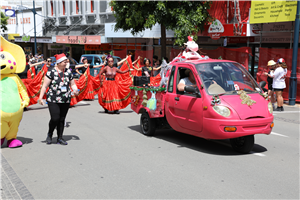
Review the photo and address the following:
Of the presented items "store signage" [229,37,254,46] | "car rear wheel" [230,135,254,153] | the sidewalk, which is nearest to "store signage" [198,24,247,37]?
"store signage" [229,37,254,46]

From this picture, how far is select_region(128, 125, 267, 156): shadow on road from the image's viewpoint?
6.73 m

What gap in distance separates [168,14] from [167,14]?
0.06 m

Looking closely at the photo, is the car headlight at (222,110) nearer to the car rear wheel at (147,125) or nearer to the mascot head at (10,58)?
the car rear wheel at (147,125)

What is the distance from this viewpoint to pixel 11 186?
16.6ft

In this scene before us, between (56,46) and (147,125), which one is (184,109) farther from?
(56,46)

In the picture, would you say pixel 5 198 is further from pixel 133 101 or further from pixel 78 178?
pixel 133 101

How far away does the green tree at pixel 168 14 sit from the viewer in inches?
653

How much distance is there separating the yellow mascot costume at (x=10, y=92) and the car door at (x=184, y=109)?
9.77ft

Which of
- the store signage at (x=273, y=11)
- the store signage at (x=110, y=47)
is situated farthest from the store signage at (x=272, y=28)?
the store signage at (x=110, y=47)

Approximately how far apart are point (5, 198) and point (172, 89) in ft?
12.6

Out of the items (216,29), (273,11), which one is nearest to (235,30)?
(216,29)

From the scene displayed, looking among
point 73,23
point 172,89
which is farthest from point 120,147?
point 73,23

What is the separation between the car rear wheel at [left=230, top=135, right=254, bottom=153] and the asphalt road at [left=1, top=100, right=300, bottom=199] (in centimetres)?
13

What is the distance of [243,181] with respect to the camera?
5.09 metres
